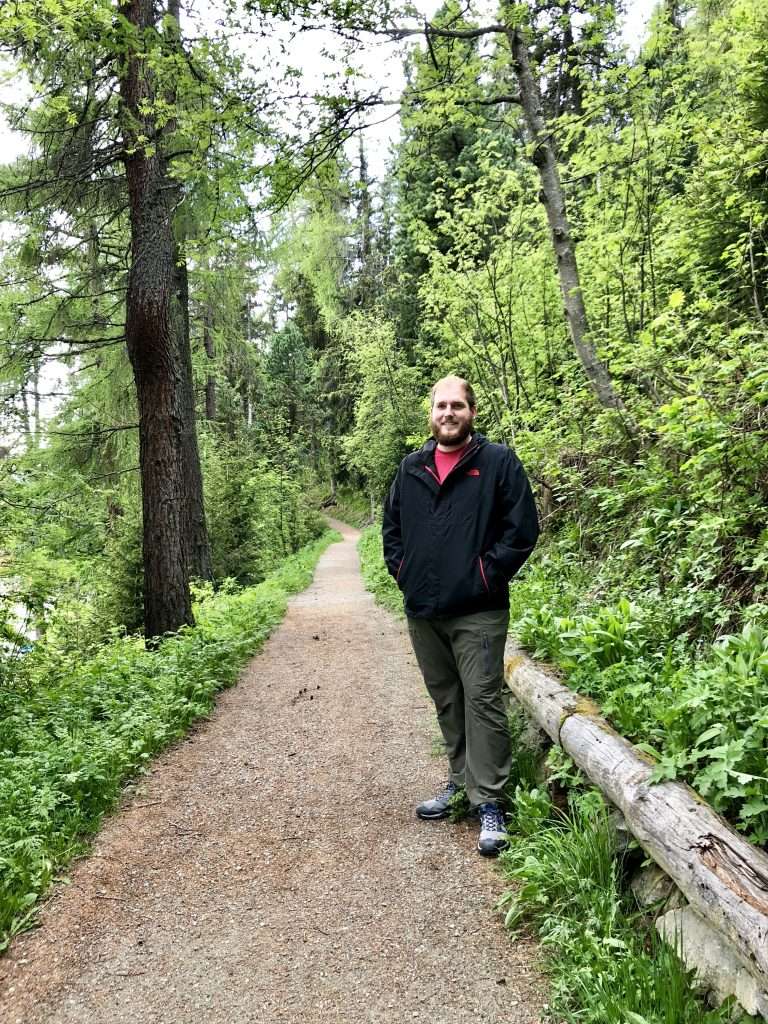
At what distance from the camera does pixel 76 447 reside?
10.8 metres

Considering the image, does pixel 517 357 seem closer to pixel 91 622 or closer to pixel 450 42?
pixel 450 42

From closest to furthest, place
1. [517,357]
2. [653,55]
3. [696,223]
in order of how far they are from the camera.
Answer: [653,55] → [696,223] → [517,357]

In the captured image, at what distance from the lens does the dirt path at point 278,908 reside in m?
2.48

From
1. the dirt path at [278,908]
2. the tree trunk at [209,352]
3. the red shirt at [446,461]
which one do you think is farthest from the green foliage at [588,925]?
the tree trunk at [209,352]

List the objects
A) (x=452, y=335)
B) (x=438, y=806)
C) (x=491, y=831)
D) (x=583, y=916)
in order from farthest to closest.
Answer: (x=452, y=335) < (x=438, y=806) < (x=491, y=831) < (x=583, y=916)

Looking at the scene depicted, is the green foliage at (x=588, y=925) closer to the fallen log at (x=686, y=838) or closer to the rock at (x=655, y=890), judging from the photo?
the rock at (x=655, y=890)

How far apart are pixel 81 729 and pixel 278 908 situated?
8.02 feet

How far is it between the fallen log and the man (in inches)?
17.1

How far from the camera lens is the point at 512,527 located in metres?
3.41

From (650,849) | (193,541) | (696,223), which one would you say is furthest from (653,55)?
(193,541)

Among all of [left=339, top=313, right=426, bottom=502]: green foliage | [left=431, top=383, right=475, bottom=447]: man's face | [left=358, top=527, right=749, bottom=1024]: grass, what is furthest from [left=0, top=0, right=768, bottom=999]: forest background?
[left=339, top=313, right=426, bottom=502]: green foliage

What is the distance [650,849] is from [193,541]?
9.69 m

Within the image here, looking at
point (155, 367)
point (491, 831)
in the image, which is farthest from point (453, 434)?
point (155, 367)

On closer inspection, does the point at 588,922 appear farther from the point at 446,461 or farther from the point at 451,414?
the point at 451,414
